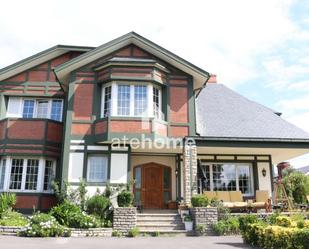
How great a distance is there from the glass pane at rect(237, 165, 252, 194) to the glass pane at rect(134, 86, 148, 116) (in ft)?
21.0

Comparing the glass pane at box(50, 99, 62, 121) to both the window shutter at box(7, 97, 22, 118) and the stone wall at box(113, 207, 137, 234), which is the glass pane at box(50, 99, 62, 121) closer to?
the window shutter at box(7, 97, 22, 118)

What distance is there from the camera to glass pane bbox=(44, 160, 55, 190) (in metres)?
15.7

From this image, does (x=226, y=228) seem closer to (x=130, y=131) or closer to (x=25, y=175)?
(x=130, y=131)

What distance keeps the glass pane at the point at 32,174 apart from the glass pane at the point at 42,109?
283cm

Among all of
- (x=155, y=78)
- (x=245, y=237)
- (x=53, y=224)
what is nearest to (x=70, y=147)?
(x=53, y=224)

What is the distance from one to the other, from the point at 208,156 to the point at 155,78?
17.0 feet

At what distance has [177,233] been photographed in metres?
12.3


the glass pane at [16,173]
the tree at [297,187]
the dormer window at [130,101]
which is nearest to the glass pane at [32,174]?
the glass pane at [16,173]

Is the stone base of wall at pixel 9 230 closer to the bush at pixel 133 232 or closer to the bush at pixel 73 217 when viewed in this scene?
the bush at pixel 73 217

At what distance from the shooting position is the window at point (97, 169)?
567 inches

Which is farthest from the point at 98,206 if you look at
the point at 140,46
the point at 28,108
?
the point at 140,46

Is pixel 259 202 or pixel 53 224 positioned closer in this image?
pixel 53 224

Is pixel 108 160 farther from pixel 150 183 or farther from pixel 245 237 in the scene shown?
pixel 245 237

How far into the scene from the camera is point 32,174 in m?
15.5
